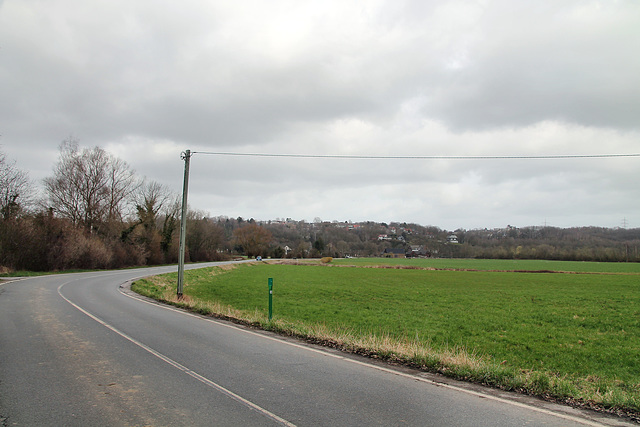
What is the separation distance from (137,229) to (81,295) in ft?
131

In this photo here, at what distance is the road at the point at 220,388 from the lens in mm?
4902

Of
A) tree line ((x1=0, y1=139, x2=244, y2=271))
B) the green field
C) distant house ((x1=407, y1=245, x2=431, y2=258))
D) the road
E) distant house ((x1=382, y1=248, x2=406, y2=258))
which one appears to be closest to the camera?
the road

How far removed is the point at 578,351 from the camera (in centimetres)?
1220

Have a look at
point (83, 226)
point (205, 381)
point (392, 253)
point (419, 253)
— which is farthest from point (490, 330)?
point (419, 253)

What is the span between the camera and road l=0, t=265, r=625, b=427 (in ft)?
16.1

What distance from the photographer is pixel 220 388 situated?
19.6 feet

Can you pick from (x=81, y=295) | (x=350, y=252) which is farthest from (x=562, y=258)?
(x=81, y=295)

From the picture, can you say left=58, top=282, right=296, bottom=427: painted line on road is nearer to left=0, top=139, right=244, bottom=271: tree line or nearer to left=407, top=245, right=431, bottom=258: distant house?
left=0, top=139, right=244, bottom=271: tree line

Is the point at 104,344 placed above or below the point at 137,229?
below

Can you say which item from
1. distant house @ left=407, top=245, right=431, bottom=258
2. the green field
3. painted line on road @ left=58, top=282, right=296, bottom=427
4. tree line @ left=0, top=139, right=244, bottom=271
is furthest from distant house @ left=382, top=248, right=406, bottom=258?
painted line on road @ left=58, top=282, right=296, bottom=427

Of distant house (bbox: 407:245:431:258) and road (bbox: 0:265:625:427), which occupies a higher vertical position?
road (bbox: 0:265:625:427)

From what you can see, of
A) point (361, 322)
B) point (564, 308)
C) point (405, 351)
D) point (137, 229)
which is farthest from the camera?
point (137, 229)

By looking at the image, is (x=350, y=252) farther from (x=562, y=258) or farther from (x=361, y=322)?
(x=361, y=322)

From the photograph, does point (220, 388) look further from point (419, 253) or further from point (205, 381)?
point (419, 253)
